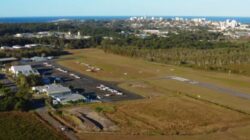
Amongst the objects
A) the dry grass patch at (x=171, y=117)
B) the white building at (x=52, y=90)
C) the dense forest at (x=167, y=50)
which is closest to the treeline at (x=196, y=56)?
the dense forest at (x=167, y=50)

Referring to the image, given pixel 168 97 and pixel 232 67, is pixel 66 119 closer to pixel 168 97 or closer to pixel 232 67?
pixel 168 97

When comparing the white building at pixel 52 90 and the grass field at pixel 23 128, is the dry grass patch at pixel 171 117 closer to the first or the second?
the grass field at pixel 23 128

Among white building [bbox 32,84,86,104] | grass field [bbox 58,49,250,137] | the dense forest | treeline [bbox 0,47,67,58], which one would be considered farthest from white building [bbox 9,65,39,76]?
the dense forest

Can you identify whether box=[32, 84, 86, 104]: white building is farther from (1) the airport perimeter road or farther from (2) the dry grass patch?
(2) the dry grass patch

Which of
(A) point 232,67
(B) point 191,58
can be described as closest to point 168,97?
(A) point 232,67

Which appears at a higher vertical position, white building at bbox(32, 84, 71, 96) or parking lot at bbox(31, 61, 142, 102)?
white building at bbox(32, 84, 71, 96)

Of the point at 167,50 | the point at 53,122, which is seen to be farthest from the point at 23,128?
the point at 167,50
